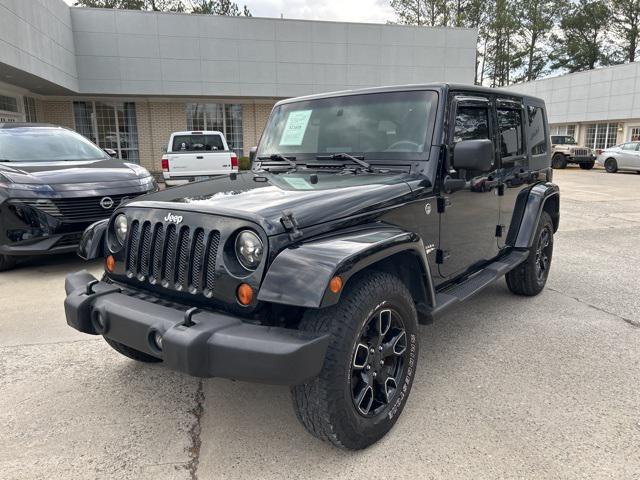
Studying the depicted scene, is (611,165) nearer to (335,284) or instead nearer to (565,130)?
(565,130)

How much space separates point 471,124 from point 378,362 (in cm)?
210

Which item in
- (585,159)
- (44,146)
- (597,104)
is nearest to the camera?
(44,146)

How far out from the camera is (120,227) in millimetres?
2959

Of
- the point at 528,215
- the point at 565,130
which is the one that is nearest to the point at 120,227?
the point at 528,215

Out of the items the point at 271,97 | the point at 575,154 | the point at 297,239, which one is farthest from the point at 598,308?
the point at 575,154

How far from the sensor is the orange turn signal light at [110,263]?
2920 millimetres

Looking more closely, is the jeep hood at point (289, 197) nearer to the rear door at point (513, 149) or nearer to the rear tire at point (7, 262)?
the rear door at point (513, 149)

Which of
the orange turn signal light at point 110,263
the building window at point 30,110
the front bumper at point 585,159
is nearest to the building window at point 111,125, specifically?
the building window at point 30,110

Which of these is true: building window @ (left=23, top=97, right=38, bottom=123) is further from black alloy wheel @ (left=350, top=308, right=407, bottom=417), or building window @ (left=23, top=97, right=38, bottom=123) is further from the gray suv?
the gray suv

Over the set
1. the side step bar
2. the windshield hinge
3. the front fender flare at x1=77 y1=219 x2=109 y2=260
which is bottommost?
the side step bar

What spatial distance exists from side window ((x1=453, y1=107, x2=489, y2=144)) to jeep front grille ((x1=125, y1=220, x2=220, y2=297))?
1932 mm

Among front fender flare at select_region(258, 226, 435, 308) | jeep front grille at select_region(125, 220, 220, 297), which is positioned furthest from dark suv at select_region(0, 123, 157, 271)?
front fender flare at select_region(258, 226, 435, 308)

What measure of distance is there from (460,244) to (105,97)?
62.9ft

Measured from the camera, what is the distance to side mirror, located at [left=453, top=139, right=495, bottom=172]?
304 cm
